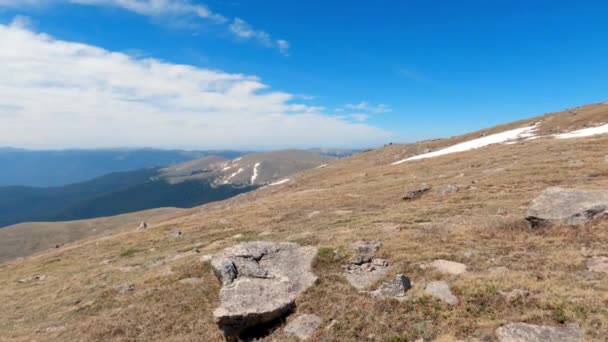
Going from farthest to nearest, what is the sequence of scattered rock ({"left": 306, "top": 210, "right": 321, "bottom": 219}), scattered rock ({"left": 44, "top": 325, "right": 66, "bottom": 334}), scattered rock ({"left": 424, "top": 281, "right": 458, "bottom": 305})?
scattered rock ({"left": 306, "top": 210, "right": 321, "bottom": 219})
scattered rock ({"left": 44, "top": 325, "right": 66, "bottom": 334})
scattered rock ({"left": 424, "top": 281, "right": 458, "bottom": 305})

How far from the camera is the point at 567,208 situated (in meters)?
22.8

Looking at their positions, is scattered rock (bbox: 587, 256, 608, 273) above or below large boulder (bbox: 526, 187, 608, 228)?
below

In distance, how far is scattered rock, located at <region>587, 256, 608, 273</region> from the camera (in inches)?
672

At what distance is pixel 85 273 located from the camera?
123 feet

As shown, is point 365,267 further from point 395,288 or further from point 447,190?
point 447,190

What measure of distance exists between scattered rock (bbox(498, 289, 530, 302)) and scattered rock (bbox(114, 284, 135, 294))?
25.2m

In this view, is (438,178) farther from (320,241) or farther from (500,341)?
(500,341)

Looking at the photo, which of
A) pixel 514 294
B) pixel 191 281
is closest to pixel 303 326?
pixel 514 294

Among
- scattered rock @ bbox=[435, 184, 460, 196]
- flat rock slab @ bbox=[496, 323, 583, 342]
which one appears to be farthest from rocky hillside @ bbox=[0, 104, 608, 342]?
scattered rock @ bbox=[435, 184, 460, 196]

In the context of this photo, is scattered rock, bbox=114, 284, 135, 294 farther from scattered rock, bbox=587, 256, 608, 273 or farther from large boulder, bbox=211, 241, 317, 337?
scattered rock, bbox=587, 256, 608, 273

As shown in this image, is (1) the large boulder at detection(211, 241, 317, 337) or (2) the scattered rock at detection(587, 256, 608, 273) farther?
(2) the scattered rock at detection(587, 256, 608, 273)

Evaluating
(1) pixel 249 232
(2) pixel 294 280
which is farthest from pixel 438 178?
(2) pixel 294 280

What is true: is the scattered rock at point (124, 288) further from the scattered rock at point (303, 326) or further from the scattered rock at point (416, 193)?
the scattered rock at point (416, 193)

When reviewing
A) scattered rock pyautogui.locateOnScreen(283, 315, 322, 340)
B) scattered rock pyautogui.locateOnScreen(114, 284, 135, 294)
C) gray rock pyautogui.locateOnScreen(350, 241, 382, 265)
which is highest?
gray rock pyautogui.locateOnScreen(350, 241, 382, 265)
